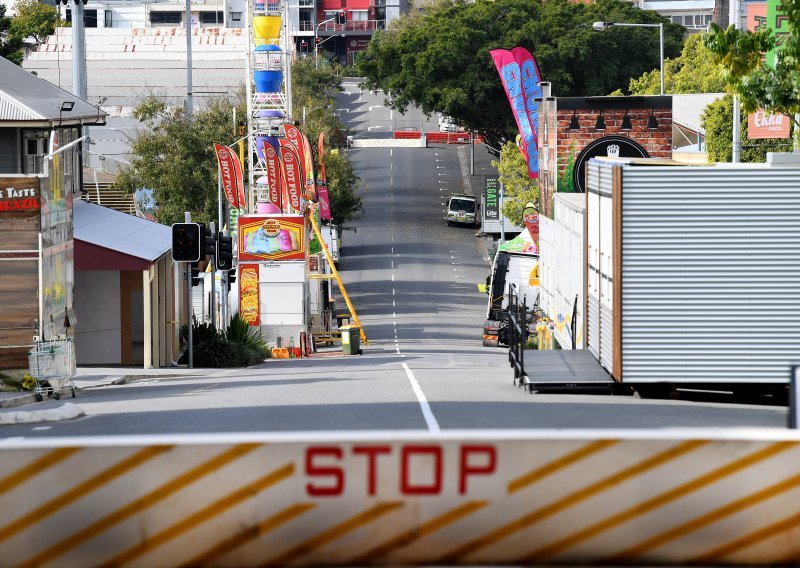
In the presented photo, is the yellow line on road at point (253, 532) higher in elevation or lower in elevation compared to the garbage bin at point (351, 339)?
higher

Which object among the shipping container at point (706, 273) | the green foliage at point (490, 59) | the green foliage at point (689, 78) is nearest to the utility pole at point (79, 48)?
the shipping container at point (706, 273)

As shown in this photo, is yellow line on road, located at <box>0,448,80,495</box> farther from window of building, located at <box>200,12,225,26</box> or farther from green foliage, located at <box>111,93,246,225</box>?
window of building, located at <box>200,12,225,26</box>

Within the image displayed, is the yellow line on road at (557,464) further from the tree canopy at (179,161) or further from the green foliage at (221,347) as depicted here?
the tree canopy at (179,161)

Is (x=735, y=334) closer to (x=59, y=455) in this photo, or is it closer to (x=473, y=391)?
(x=473, y=391)

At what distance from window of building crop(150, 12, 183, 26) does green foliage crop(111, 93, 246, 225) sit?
81194 millimetres

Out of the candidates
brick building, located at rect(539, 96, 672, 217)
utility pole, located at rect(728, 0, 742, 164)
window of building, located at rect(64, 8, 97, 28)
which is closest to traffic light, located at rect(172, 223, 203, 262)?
brick building, located at rect(539, 96, 672, 217)

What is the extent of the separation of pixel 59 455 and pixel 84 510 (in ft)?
1.29

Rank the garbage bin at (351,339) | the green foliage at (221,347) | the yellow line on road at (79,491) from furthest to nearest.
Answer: the garbage bin at (351,339) → the green foliage at (221,347) → the yellow line on road at (79,491)

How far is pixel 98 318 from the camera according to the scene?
33.0 m

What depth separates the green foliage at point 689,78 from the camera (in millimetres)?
68625

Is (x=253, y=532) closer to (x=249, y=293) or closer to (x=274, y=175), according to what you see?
(x=249, y=293)

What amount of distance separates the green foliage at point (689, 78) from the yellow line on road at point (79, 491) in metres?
58.7

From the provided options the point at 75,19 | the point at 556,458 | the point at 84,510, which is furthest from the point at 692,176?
the point at 75,19

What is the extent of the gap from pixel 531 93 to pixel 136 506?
36.2 m
